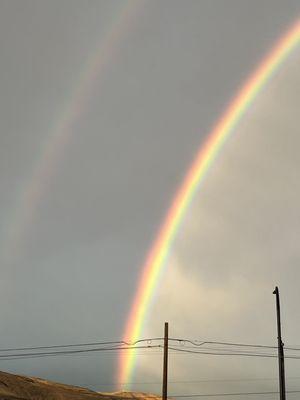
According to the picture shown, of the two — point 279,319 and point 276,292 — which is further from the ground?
point 276,292

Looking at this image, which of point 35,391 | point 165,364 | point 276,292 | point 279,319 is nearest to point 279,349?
point 279,319

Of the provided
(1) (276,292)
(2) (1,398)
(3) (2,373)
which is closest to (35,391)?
(3) (2,373)

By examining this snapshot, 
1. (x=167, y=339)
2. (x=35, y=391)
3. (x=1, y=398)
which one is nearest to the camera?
(x=167, y=339)

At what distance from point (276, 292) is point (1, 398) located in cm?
2717

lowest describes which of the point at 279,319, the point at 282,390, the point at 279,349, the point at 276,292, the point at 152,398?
the point at 282,390

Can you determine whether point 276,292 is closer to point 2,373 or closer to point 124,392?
point 2,373

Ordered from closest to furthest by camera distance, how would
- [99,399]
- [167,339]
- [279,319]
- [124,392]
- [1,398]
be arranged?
[279,319] → [167,339] → [1,398] → [99,399] → [124,392]

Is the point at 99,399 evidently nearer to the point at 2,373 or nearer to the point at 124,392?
the point at 2,373

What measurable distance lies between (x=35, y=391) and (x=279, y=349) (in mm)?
40576

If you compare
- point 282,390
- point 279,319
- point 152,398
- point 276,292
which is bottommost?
point 282,390

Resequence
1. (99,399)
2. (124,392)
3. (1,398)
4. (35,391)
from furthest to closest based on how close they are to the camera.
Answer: (124,392) < (99,399) < (35,391) < (1,398)

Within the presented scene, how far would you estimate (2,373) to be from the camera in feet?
226

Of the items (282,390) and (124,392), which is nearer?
(282,390)

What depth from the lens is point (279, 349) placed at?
3866 centimetres
